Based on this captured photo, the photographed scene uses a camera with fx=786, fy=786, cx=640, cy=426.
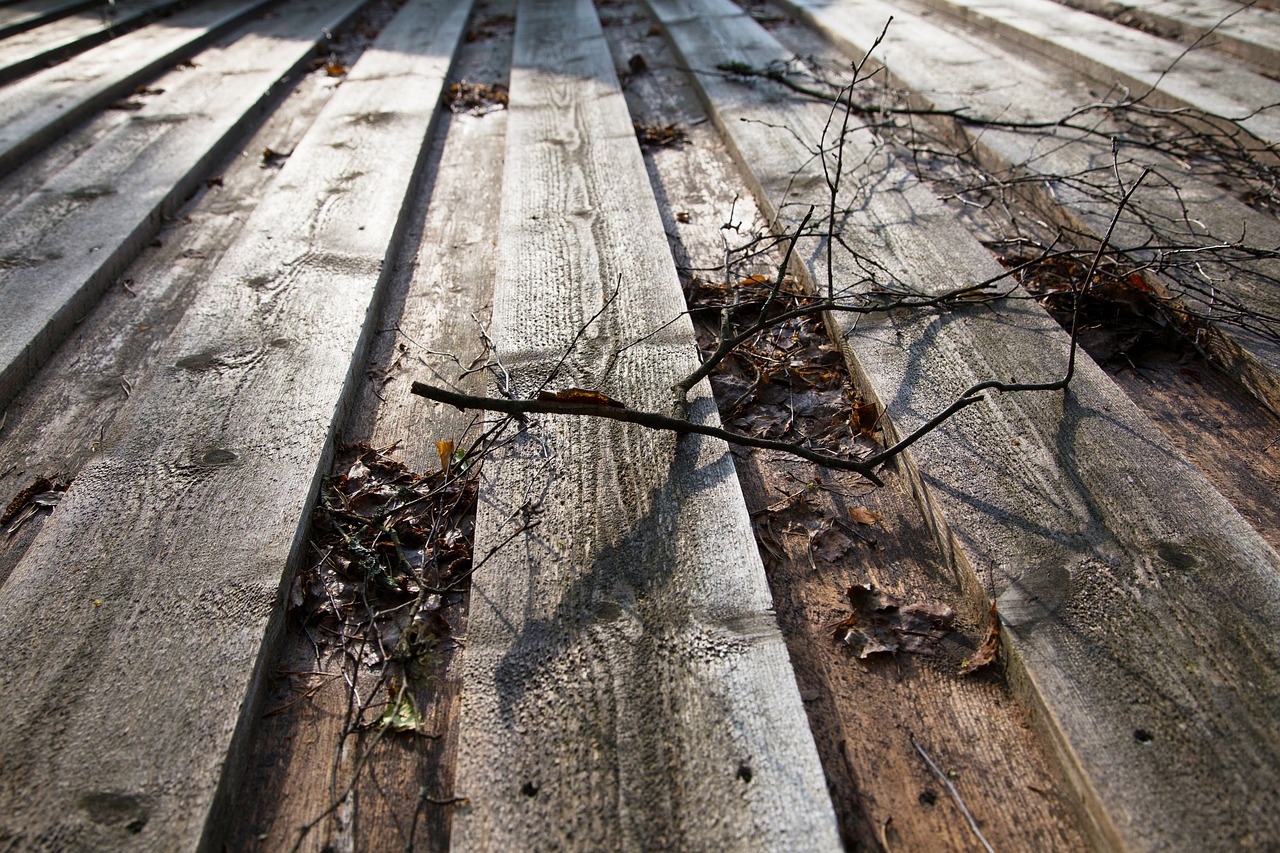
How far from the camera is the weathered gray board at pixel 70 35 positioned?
3.51 meters

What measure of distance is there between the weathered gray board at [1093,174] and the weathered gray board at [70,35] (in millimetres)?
3731

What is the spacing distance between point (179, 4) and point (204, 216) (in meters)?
3.30

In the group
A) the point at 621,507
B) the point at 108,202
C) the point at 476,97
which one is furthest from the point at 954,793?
the point at 476,97

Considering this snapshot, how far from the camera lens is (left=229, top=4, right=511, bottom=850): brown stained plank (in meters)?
1.00

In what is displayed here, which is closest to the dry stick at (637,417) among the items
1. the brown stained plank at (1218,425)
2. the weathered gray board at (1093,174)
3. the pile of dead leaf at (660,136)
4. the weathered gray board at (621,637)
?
the weathered gray board at (621,637)

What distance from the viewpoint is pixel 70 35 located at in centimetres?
396

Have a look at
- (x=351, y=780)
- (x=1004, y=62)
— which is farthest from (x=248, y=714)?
(x=1004, y=62)

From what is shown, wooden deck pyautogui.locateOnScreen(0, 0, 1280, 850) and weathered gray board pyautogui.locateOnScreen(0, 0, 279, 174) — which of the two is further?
weathered gray board pyautogui.locateOnScreen(0, 0, 279, 174)

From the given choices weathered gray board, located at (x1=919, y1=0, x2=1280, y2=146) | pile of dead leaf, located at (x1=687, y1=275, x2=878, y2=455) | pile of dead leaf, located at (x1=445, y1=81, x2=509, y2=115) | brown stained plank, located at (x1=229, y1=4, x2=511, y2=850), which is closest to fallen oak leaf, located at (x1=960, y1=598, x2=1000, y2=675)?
pile of dead leaf, located at (x1=687, y1=275, x2=878, y2=455)

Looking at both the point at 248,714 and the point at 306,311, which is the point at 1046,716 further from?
the point at 306,311

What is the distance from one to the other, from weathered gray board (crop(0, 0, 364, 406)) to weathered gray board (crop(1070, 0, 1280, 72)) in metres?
3.67

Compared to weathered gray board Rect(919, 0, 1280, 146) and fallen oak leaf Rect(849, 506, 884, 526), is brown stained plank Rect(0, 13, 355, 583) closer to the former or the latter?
fallen oak leaf Rect(849, 506, 884, 526)

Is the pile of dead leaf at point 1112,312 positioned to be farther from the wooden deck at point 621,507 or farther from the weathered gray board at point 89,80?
the weathered gray board at point 89,80

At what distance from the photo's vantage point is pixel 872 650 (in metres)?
1.18
